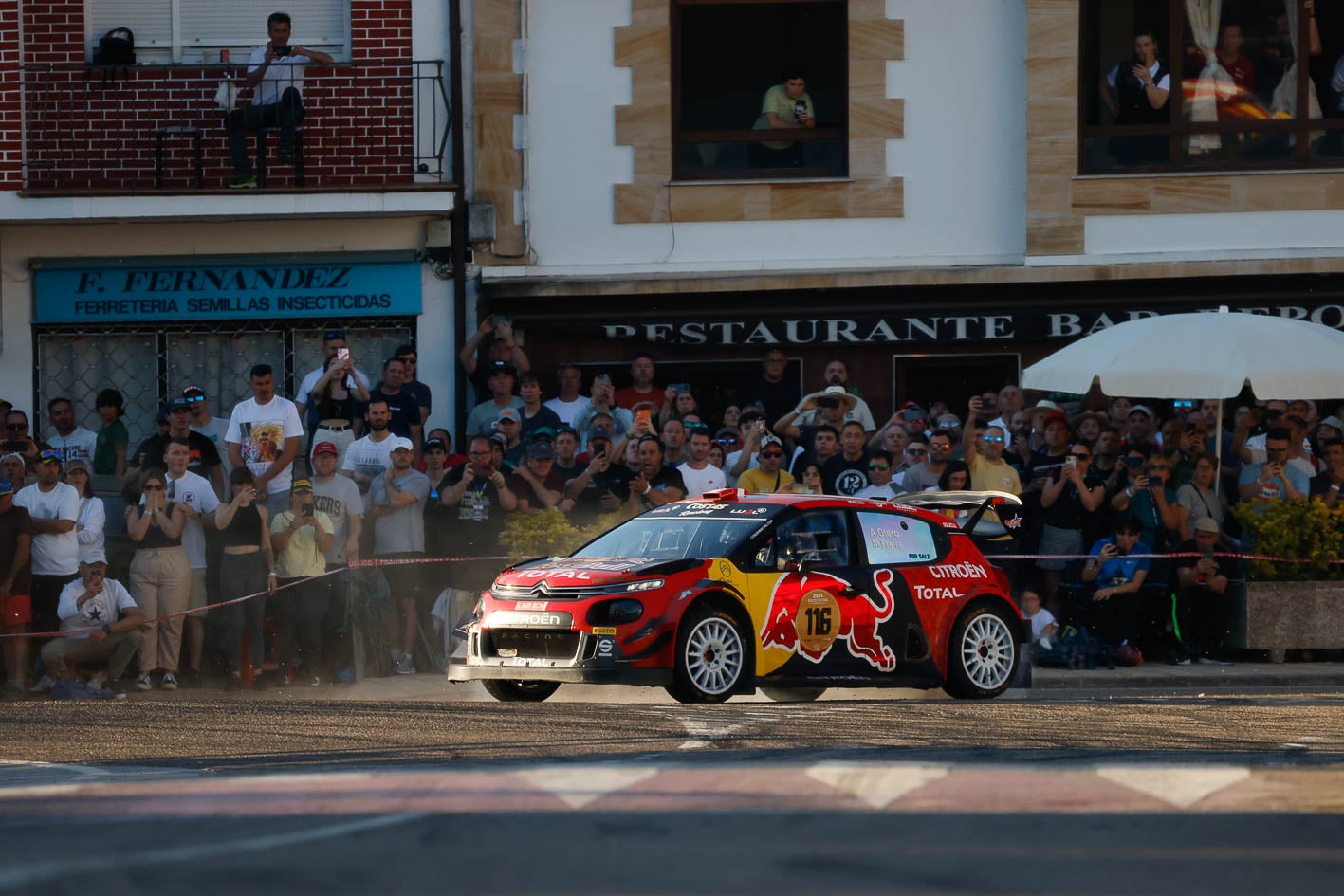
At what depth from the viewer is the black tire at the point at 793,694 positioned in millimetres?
14430

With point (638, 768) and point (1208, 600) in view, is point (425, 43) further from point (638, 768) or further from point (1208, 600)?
point (638, 768)

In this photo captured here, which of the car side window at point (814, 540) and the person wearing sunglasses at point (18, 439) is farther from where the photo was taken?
the person wearing sunglasses at point (18, 439)

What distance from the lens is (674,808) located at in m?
6.94

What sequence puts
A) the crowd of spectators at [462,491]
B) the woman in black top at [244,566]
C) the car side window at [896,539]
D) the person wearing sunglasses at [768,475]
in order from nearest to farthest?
the car side window at [896,539] < the crowd of spectators at [462,491] < the woman in black top at [244,566] < the person wearing sunglasses at [768,475]

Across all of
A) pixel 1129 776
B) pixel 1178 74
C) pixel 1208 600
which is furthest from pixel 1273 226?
pixel 1129 776

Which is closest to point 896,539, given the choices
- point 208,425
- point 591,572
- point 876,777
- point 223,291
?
point 591,572

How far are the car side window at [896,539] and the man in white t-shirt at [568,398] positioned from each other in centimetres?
523

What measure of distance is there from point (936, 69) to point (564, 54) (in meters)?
3.67

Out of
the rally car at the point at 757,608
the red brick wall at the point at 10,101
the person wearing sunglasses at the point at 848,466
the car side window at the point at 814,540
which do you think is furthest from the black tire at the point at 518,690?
the red brick wall at the point at 10,101

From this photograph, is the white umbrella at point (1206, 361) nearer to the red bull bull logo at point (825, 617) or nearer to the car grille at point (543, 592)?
the red bull bull logo at point (825, 617)

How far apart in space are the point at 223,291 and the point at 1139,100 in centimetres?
921

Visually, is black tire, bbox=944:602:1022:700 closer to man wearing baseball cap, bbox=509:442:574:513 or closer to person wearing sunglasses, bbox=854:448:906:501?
person wearing sunglasses, bbox=854:448:906:501

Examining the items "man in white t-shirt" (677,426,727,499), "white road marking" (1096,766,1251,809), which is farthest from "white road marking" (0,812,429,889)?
"man in white t-shirt" (677,426,727,499)

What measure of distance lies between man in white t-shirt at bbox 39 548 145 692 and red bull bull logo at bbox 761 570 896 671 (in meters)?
4.96
